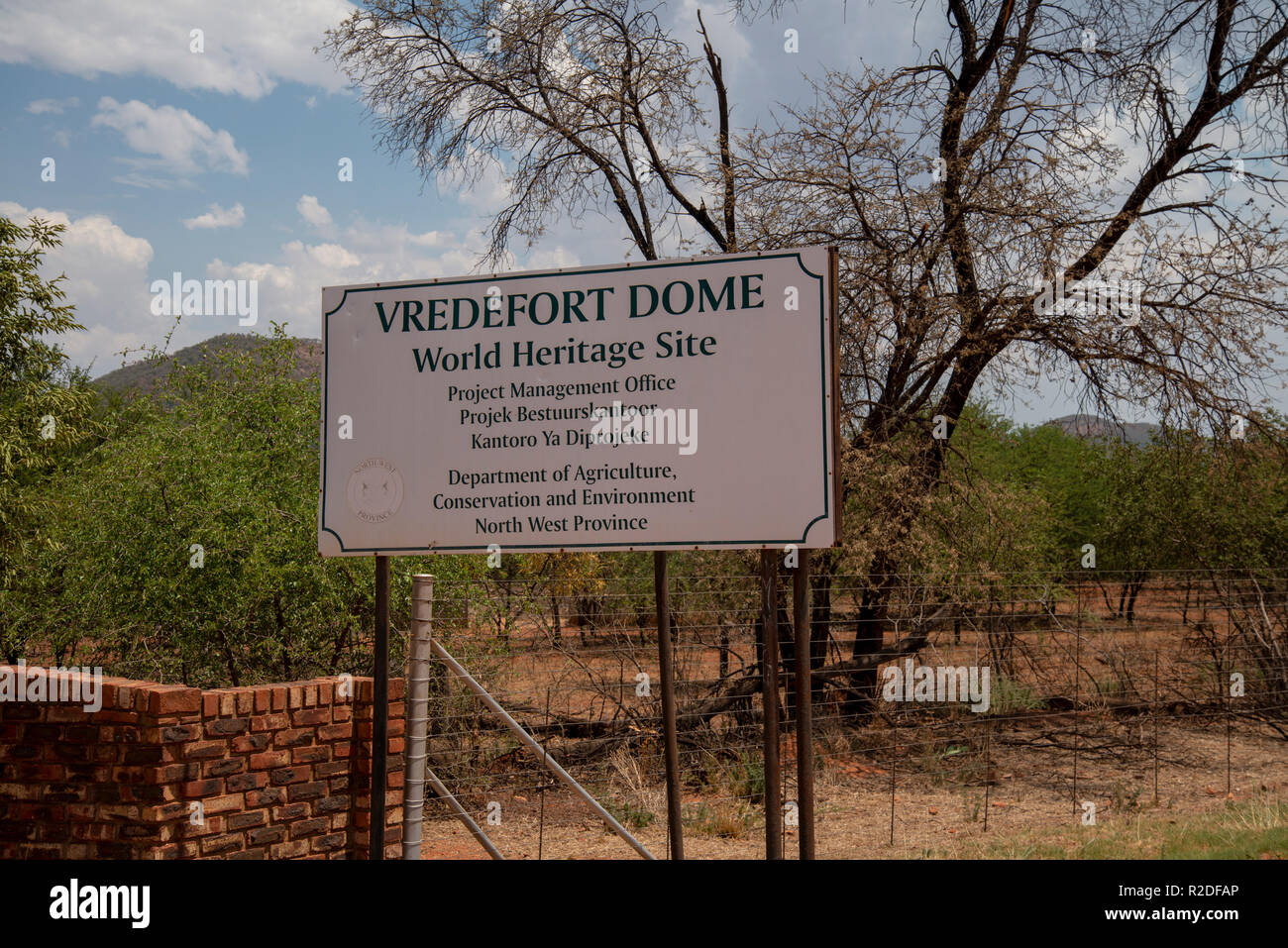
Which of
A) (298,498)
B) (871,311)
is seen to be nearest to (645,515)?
(298,498)

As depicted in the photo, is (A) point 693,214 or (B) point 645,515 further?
(A) point 693,214

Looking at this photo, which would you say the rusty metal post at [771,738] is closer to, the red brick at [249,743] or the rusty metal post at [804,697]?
the rusty metal post at [804,697]

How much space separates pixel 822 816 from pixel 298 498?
521 centimetres

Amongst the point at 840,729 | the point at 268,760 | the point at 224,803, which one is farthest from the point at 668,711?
the point at 840,729

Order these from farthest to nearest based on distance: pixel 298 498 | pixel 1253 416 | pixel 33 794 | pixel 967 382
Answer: pixel 967 382 → pixel 1253 416 → pixel 298 498 → pixel 33 794

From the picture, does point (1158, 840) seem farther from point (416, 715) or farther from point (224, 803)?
point (224, 803)

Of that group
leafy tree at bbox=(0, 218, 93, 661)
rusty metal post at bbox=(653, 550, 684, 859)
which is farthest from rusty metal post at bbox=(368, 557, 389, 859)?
leafy tree at bbox=(0, 218, 93, 661)

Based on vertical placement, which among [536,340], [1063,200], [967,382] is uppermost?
[1063,200]

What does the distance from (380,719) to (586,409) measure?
1.82m

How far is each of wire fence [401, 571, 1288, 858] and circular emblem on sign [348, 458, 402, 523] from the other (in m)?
2.17

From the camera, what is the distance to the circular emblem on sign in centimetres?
453

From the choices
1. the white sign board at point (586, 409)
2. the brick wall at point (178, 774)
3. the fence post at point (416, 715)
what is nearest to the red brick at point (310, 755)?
the brick wall at point (178, 774)

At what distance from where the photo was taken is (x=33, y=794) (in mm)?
4594
